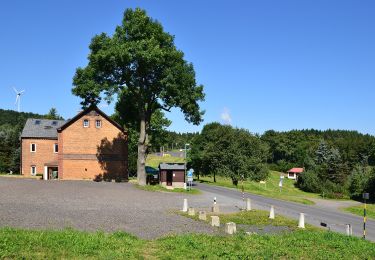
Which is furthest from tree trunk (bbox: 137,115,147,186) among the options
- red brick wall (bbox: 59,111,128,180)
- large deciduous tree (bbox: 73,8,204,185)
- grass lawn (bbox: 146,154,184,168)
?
grass lawn (bbox: 146,154,184,168)

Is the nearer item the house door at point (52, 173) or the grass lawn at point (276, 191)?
the grass lawn at point (276, 191)

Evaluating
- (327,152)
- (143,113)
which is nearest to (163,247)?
(143,113)

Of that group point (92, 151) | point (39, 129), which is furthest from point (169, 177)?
point (39, 129)

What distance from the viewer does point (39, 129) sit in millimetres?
64312

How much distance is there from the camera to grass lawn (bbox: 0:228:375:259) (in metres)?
12.2

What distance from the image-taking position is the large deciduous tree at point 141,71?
43.6m

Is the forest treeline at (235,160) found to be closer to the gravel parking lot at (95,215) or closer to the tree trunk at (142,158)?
the tree trunk at (142,158)

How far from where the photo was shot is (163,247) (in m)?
14.2

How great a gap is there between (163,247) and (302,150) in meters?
137

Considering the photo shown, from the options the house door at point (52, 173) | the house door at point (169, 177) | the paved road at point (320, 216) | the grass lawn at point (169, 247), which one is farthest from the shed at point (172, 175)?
the grass lawn at point (169, 247)

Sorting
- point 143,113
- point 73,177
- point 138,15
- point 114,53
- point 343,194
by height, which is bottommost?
point 343,194

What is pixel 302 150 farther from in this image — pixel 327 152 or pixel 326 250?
pixel 326 250

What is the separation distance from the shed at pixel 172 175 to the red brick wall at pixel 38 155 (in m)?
20.7

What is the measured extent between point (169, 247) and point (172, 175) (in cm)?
3750
